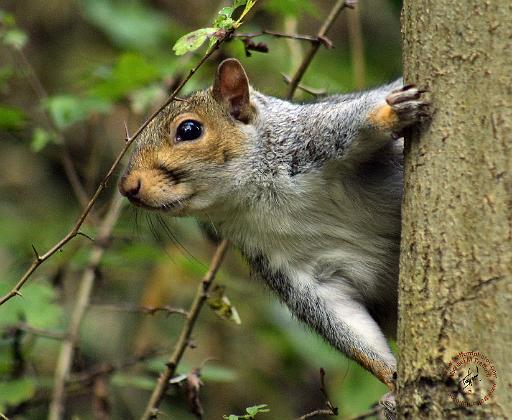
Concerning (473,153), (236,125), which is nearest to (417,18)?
(473,153)

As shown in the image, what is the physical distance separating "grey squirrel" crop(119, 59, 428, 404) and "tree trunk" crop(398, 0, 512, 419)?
Answer: 2.43ft

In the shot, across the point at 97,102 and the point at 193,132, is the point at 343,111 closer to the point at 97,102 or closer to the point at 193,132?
the point at 193,132

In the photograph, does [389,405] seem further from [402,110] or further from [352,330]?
[402,110]

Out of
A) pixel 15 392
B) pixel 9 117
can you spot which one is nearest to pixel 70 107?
pixel 9 117

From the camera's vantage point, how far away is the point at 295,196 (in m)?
2.98

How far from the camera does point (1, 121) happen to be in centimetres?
350

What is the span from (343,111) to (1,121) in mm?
1436

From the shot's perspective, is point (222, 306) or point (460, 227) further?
point (222, 306)

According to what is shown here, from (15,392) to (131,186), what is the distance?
94cm

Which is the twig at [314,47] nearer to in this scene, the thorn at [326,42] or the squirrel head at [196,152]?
the thorn at [326,42]

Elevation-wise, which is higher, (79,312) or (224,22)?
(224,22)

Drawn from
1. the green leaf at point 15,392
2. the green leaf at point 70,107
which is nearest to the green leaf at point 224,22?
the green leaf at point 70,107

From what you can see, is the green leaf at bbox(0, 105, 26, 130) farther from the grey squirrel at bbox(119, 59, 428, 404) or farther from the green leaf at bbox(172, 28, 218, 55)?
the green leaf at bbox(172, 28, 218, 55)

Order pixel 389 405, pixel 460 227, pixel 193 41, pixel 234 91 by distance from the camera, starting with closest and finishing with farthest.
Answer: pixel 460 227
pixel 193 41
pixel 389 405
pixel 234 91
